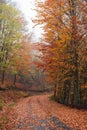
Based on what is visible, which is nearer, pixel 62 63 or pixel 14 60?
pixel 62 63

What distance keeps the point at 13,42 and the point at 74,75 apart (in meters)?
10.8

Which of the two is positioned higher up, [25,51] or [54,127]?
[25,51]

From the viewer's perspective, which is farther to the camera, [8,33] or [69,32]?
[8,33]

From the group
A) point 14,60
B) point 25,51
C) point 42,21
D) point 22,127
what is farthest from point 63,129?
point 25,51

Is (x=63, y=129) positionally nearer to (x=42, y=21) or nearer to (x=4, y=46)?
(x=42, y=21)

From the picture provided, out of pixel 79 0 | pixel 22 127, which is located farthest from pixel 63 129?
pixel 79 0

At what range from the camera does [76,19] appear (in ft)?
52.1

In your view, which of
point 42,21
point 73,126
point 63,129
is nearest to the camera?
point 63,129

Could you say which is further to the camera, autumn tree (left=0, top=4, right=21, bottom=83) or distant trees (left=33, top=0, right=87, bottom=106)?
autumn tree (left=0, top=4, right=21, bottom=83)

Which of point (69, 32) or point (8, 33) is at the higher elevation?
point (8, 33)

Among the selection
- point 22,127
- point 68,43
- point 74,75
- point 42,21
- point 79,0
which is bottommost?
point 22,127

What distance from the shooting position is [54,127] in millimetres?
9875

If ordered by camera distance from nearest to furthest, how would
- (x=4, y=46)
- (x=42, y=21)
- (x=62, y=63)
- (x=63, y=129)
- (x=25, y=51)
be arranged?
(x=63, y=129) → (x=42, y=21) → (x=62, y=63) → (x=4, y=46) → (x=25, y=51)

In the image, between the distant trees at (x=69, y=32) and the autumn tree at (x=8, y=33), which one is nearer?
the distant trees at (x=69, y=32)
